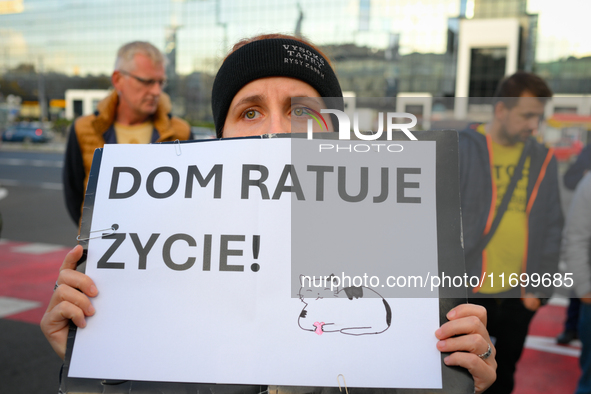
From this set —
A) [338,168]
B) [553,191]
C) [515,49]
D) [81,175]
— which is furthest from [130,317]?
[515,49]

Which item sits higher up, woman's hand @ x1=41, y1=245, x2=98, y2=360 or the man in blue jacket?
the man in blue jacket

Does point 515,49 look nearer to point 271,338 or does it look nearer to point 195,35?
point 195,35

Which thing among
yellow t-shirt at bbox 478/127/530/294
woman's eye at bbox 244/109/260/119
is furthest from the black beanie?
yellow t-shirt at bbox 478/127/530/294

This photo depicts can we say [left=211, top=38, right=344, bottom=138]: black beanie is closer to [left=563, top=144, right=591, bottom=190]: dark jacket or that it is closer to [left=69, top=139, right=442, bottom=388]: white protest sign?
[left=69, top=139, right=442, bottom=388]: white protest sign

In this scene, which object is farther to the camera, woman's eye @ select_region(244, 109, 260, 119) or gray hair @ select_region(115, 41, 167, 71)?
gray hair @ select_region(115, 41, 167, 71)

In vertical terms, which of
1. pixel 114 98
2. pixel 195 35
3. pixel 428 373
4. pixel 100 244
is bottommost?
pixel 428 373

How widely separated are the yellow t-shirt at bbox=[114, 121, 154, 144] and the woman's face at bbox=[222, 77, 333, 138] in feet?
5.68

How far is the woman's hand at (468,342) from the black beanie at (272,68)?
85cm

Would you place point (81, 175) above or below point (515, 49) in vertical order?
below

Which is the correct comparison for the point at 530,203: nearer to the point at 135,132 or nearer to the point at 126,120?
the point at 135,132

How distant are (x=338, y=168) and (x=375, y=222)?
186 mm

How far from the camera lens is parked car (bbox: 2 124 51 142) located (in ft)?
101

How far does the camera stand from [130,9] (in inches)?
2032

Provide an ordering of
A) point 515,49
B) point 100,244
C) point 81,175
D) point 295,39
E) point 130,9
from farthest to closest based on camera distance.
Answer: point 130,9 < point 515,49 < point 81,175 < point 295,39 < point 100,244
